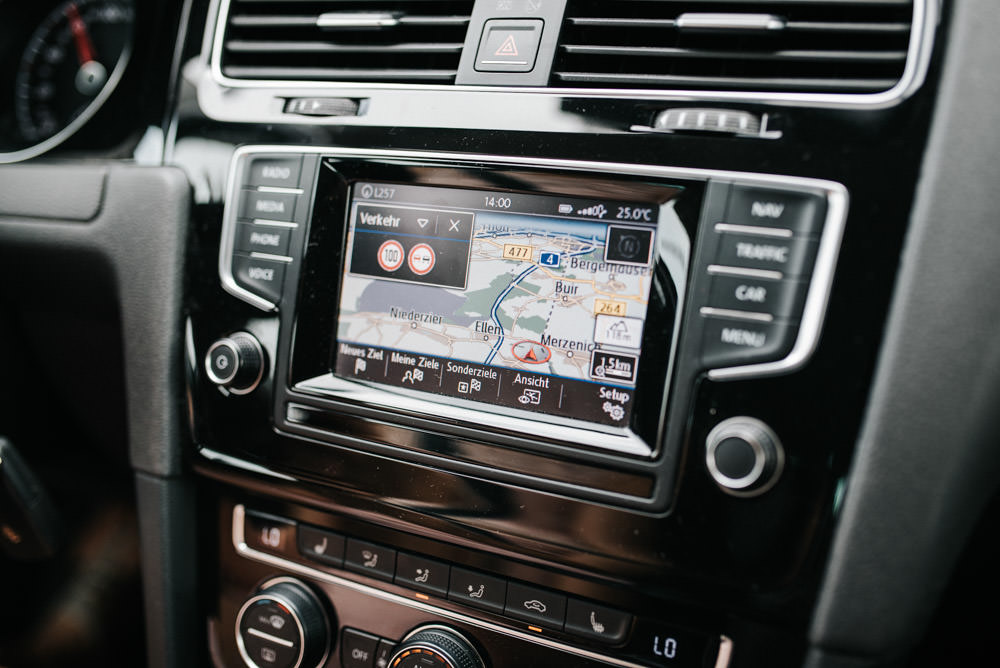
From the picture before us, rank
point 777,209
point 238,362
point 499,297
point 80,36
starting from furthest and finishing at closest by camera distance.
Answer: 1. point 80,36
2. point 238,362
3. point 499,297
4. point 777,209

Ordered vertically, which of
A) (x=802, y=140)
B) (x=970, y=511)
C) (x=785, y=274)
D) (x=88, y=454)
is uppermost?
(x=802, y=140)

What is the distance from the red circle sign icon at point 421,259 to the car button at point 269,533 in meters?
0.38

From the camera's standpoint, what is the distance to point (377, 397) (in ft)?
2.67

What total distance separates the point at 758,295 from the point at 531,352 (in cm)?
23

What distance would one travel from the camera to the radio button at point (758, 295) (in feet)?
2.11

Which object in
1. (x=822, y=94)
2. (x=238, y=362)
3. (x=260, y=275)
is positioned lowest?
(x=238, y=362)

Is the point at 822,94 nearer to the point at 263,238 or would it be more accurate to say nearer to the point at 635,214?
the point at 635,214

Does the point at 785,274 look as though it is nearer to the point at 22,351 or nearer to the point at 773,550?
the point at 773,550

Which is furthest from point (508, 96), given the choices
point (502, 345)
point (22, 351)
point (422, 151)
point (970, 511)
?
point (22, 351)

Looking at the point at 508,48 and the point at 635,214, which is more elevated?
the point at 508,48

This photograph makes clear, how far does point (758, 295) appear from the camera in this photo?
0.65 m

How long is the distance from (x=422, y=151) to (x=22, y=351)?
111 cm

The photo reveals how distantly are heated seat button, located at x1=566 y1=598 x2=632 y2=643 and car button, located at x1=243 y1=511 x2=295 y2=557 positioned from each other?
0.38m

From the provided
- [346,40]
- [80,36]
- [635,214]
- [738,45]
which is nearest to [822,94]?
[738,45]
